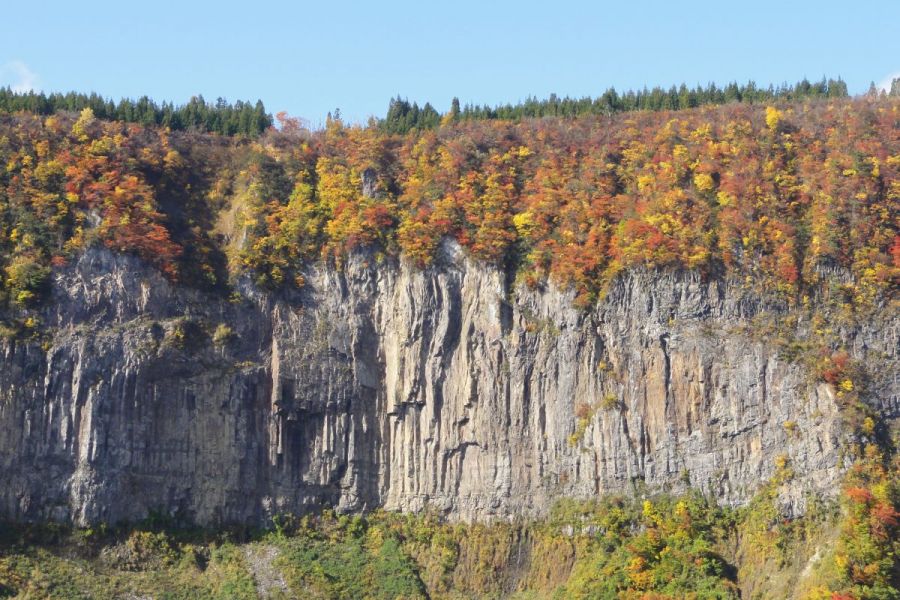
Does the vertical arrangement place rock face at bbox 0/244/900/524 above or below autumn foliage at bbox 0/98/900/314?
below

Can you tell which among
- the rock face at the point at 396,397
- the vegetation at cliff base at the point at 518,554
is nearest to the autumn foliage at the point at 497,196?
the rock face at the point at 396,397

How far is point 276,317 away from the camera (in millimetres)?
80500

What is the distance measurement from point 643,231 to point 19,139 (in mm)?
32858

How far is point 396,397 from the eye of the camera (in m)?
79.6

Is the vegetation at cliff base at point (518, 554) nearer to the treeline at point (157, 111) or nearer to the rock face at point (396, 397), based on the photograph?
the rock face at point (396, 397)

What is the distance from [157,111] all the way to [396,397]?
2590 centimetres

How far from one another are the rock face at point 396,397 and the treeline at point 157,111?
15.8 metres

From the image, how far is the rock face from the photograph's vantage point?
7381 cm

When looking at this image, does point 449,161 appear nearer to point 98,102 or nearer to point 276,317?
point 276,317

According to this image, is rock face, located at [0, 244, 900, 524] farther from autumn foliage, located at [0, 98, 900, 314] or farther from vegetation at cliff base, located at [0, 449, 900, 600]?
autumn foliage, located at [0, 98, 900, 314]

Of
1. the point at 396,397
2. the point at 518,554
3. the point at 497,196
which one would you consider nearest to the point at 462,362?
the point at 396,397

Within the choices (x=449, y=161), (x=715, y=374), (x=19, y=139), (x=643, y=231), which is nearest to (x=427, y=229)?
(x=449, y=161)

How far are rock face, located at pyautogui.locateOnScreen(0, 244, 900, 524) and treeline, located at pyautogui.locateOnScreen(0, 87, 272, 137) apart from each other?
15.8 metres

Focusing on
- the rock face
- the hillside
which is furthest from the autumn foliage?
the rock face
